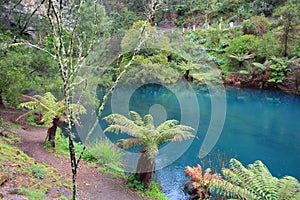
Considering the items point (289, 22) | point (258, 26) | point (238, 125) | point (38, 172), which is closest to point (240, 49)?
point (258, 26)

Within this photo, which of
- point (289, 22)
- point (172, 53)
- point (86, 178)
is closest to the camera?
point (86, 178)

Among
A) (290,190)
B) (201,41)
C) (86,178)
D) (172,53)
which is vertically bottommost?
(86,178)

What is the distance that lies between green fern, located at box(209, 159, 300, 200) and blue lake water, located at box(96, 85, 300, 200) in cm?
113

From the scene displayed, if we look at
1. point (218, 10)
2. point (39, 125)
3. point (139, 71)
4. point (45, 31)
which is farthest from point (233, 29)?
point (39, 125)

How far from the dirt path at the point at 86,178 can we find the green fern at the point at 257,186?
4.72 feet

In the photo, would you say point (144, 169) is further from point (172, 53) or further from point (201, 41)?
point (201, 41)

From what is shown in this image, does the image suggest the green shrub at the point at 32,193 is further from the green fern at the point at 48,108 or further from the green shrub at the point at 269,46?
the green shrub at the point at 269,46

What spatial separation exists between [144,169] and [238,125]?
5.75m

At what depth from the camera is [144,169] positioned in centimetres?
432

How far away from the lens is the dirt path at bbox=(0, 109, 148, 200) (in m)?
3.78

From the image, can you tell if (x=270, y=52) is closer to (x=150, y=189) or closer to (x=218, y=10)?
(x=218, y=10)

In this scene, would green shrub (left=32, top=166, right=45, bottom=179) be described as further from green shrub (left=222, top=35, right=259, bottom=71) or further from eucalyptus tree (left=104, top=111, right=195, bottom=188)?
green shrub (left=222, top=35, right=259, bottom=71)

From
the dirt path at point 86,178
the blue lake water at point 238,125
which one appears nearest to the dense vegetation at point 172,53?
the dirt path at point 86,178

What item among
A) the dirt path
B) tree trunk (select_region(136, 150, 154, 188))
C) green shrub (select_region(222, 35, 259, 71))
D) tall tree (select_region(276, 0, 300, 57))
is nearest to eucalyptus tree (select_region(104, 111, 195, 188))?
tree trunk (select_region(136, 150, 154, 188))
